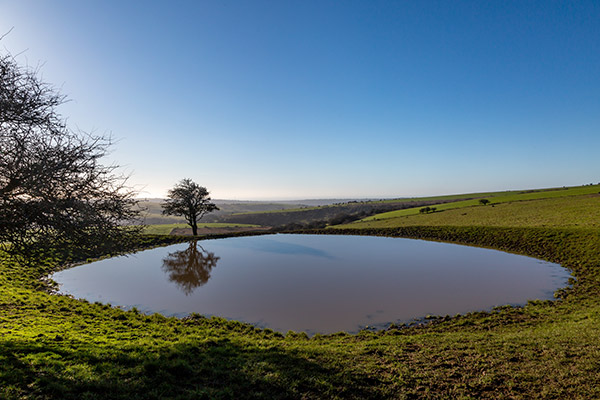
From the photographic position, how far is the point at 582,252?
2642 cm

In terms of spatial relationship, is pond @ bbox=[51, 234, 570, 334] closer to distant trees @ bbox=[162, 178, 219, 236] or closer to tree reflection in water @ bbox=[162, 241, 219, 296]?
tree reflection in water @ bbox=[162, 241, 219, 296]

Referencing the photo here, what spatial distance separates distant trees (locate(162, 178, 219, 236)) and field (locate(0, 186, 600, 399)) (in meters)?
31.5

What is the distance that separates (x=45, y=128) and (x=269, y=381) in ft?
43.3

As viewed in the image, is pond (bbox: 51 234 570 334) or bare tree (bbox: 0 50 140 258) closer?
bare tree (bbox: 0 50 140 258)

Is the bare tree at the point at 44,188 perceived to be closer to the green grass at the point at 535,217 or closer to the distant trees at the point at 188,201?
the distant trees at the point at 188,201

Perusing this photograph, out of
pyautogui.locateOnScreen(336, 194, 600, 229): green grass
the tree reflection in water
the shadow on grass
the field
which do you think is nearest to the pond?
the tree reflection in water

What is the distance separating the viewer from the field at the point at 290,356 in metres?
7.38

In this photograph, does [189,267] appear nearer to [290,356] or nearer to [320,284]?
[320,284]

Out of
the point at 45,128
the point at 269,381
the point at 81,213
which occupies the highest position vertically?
the point at 45,128

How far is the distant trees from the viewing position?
1893 inches

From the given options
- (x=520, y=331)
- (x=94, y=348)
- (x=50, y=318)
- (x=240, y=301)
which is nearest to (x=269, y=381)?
(x=94, y=348)

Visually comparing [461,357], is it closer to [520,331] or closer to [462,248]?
[520,331]

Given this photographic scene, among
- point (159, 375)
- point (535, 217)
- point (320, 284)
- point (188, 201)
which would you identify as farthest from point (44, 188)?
point (535, 217)

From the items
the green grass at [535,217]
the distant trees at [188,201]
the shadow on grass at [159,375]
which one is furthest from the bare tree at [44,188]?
the green grass at [535,217]
